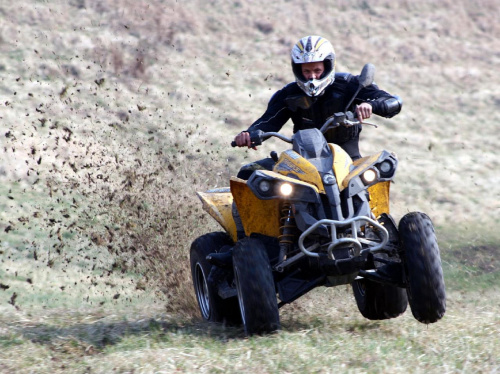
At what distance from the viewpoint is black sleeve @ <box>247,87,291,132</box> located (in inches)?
274

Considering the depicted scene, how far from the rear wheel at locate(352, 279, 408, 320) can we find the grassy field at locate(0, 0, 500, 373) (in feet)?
0.37

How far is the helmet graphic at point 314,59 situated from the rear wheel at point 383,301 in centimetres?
165

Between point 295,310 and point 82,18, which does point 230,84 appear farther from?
point 295,310

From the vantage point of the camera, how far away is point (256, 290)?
5488 mm

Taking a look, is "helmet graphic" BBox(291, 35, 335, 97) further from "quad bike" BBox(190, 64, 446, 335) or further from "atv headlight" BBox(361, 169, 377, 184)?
"atv headlight" BBox(361, 169, 377, 184)

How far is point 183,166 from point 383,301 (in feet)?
27.6

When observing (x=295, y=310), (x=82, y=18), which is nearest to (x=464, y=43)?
(x=82, y=18)

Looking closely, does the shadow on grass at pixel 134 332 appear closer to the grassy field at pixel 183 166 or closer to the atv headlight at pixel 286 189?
the grassy field at pixel 183 166

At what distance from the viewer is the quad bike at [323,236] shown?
18.0 feet

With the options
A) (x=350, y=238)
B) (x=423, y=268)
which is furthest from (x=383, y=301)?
(x=350, y=238)

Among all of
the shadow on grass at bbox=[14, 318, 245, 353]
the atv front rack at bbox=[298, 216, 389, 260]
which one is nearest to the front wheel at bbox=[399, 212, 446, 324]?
the atv front rack at bbox=[298, 216, 389, 260]

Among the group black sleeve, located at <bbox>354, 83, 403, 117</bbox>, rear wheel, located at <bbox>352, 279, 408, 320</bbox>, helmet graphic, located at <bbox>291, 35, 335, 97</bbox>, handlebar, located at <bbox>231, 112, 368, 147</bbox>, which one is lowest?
rear wheel, located at <bbox>352, 279, 408, 320</bbox>

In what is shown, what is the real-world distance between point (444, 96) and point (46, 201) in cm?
1217

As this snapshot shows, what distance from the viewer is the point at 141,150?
16016 mm
